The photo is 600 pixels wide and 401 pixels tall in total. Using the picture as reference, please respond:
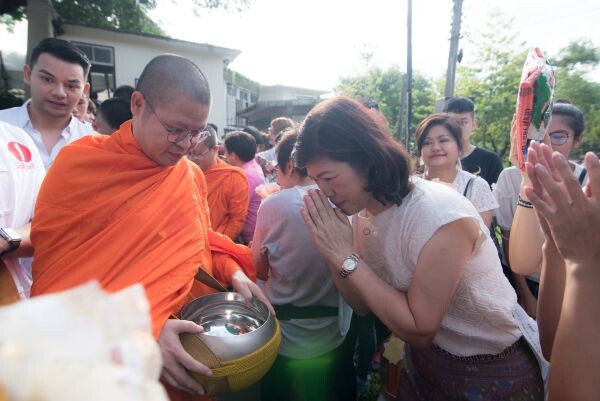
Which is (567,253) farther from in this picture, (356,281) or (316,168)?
(316,168)

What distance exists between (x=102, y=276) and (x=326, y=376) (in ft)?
4.83

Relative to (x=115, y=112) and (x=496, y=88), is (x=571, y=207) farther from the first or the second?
(x=496, y=88)

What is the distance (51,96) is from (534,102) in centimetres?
321

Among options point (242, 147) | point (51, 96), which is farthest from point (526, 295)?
point (51, 96)

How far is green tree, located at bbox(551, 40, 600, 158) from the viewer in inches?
751

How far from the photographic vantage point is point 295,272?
7.25 ft

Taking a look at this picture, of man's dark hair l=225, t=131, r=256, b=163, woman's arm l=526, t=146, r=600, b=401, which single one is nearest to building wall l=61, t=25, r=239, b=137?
man's dark hair l=225, t=131, r=256, b=163

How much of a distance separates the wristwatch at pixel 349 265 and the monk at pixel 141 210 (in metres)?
0.38

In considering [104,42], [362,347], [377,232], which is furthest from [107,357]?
[104,42]

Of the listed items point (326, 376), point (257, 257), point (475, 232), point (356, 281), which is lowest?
point (326, 376)

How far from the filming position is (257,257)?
2.29 metres

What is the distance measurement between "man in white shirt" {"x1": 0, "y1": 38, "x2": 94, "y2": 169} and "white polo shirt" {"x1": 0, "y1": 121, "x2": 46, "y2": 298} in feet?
3.87

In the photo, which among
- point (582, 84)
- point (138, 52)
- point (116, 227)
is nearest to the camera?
point (116, 227)

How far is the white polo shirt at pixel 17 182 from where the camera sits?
168 centimetres
